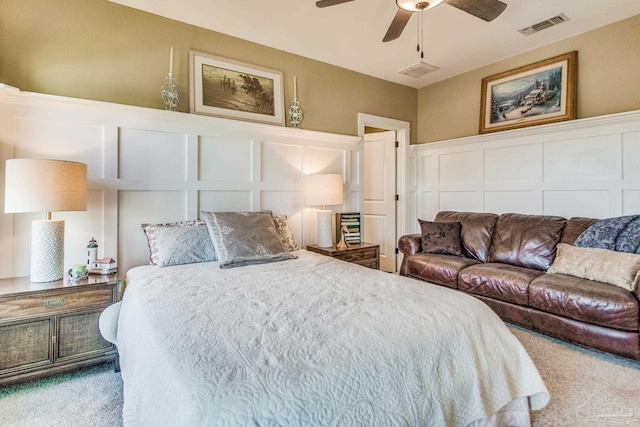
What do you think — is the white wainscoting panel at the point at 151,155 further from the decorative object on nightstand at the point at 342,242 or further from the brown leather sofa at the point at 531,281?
the brown leather sofa at the point at 531,281

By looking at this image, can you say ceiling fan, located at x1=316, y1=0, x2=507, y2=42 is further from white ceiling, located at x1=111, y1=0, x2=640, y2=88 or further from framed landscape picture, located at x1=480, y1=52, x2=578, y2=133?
framed landscape picture, located at x1=480, y1=52, x2=578, y2=133

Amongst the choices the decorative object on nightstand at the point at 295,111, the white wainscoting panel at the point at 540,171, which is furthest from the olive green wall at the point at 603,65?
the decorative object on nightstand at the point at 295,111

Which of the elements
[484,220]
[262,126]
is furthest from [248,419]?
[484,220]

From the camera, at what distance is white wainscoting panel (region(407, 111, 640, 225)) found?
10.5 ft

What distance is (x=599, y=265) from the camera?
2551 mm

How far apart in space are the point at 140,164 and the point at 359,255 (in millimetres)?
2310

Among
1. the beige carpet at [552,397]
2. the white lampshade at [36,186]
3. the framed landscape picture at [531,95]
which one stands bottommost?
the beige carpet at [552,397]

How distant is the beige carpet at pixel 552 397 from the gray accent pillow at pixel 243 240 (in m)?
1.05

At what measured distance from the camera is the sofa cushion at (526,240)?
3.15 metres

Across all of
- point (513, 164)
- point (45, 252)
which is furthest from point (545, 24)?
point (45, 252)

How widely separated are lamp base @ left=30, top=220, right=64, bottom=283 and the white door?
3.81 meters

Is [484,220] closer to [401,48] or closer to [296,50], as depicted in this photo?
[401,48]

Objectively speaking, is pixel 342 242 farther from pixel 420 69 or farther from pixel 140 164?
pixel 140 164

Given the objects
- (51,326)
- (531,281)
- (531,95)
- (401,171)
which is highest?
(531,95)
